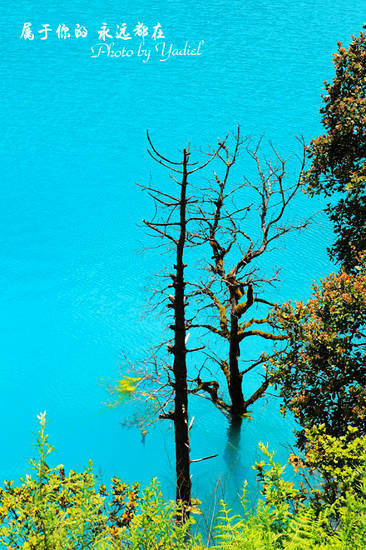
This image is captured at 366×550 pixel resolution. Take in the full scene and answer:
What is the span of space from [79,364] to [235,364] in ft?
10.5

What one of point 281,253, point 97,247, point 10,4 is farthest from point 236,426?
point 10,4

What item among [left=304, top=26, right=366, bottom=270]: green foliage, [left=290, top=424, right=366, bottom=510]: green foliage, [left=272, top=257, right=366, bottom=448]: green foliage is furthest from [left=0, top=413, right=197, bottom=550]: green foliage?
[left=304, top=26, right=366, bottom=270]: green foliage

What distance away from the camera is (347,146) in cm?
679

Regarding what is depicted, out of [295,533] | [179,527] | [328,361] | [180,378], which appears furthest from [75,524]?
[180,378]

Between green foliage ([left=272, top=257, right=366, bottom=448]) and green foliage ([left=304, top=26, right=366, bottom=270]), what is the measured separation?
1292 millimetres

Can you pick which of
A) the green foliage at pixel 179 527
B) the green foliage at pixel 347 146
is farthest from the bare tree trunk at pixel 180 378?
the green foliage at pixel 179 527

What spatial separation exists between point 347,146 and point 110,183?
34.1 feet

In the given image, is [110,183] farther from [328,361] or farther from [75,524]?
[75,524]

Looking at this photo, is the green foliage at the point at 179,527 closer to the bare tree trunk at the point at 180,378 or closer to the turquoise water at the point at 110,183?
the bare tree trunk at the point at 180,378

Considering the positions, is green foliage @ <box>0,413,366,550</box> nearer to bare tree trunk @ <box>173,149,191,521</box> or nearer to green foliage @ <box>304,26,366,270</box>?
bare tree trunk @ <box>173,149,191,521</box>

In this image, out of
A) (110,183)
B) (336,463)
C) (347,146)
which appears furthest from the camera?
(110,183)

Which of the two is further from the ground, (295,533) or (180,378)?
(180,378)

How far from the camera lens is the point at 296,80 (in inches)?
813

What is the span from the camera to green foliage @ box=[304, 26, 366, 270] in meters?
6.66
